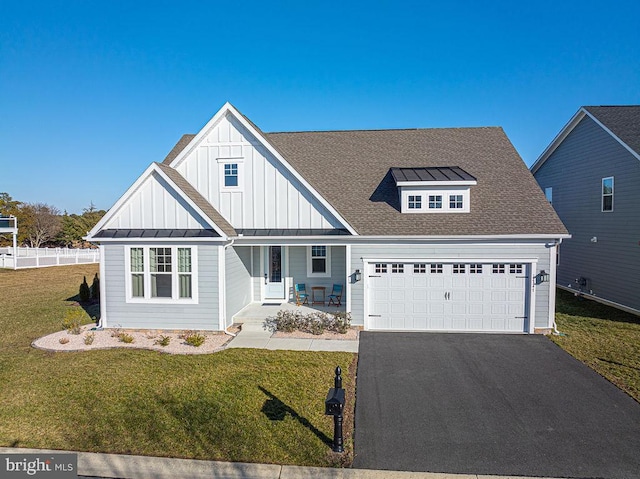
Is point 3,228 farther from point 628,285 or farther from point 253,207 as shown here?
point 628,285

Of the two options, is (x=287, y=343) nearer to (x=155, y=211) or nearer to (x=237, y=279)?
(x=237, y=279)

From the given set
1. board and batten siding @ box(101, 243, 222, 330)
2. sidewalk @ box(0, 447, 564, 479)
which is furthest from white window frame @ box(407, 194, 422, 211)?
sidewalk @ box(0, 447, 564, 479)

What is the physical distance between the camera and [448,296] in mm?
12211

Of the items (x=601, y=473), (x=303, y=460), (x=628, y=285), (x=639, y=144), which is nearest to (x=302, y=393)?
(x=303, y=460)

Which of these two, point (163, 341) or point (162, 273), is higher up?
point (162, 273)

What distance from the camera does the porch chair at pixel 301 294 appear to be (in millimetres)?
14429

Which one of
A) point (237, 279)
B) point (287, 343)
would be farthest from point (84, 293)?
point (287, 343)

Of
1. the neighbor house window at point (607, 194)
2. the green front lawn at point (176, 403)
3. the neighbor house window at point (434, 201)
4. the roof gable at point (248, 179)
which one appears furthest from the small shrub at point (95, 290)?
the neighbor house window at point (607, 194)

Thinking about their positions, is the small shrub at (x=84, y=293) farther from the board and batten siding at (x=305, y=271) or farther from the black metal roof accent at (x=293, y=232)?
the board and batten siding at (x=305, y=271)

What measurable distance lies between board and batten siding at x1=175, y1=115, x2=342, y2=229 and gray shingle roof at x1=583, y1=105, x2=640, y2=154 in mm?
12105

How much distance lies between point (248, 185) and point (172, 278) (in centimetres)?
396

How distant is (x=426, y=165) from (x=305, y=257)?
20.2ft

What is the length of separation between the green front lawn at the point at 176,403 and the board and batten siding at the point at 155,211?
398 centimetres

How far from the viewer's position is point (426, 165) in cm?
1532
